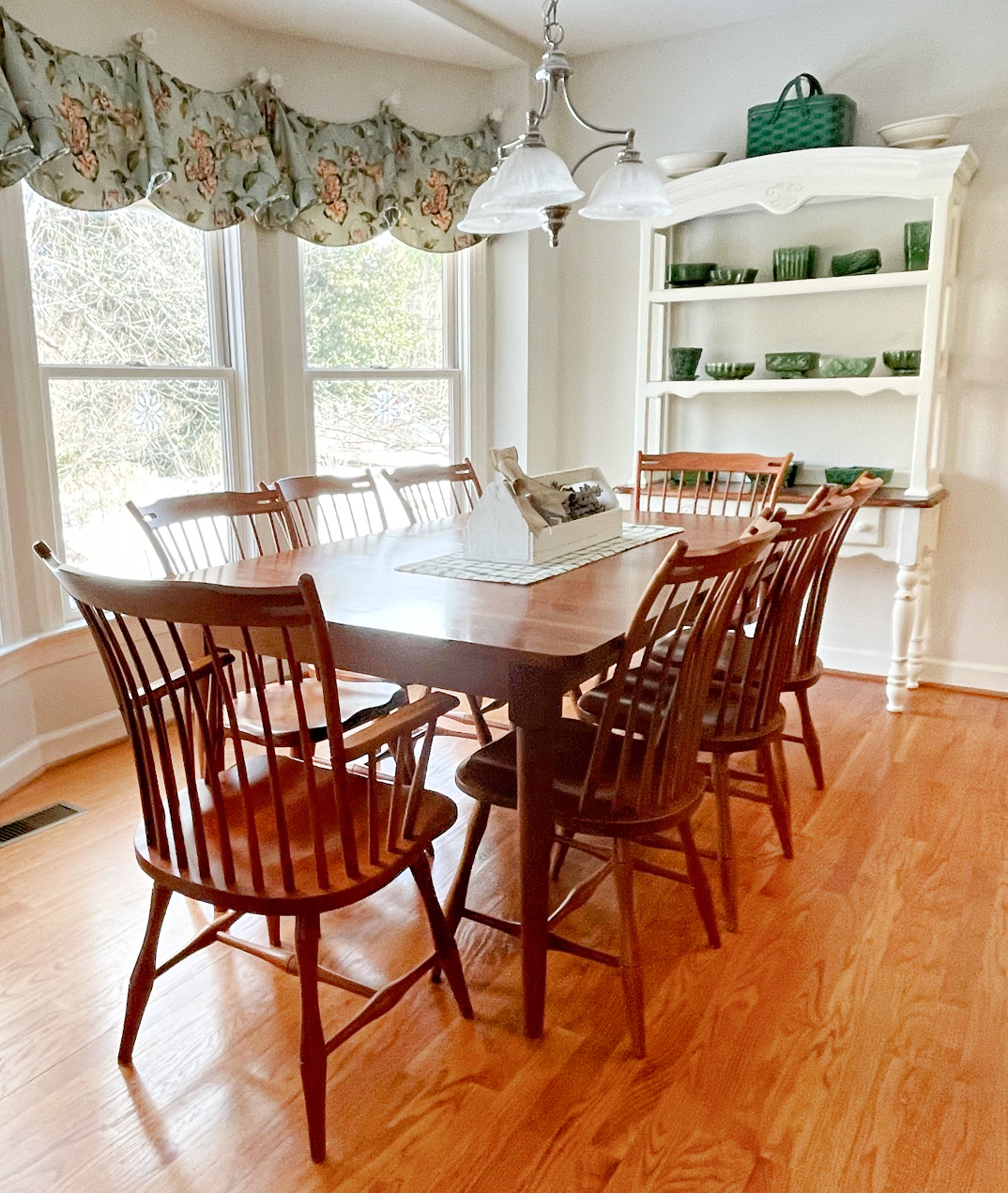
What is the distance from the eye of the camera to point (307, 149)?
3512mm

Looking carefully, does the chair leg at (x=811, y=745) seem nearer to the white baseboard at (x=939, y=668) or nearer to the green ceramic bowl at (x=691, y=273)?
the white baseboard at (x=939, y=668)

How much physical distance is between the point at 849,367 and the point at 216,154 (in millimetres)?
2379

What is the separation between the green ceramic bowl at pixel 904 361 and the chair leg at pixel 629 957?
7.96 ft

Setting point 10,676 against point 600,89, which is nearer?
point 10,676

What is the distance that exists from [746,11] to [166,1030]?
389 centimetres

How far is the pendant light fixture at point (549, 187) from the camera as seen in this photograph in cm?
203

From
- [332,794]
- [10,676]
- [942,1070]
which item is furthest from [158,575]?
[942,1070]

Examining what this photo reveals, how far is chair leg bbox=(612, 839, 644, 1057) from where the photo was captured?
5.54 ft

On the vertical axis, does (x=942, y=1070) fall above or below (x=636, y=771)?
below

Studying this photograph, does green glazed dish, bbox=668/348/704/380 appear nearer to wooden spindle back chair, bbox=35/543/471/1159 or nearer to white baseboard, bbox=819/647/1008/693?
white baseboard, bbox=819/647/1008/693

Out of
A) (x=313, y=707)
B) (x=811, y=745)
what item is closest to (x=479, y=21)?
(x=313, y=707)

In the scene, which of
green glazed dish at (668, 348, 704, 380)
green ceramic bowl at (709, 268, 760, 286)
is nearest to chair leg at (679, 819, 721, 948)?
green glazed dish at (668, 348, 704, 380)

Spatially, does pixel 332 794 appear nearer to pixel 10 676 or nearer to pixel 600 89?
pixel 10 676

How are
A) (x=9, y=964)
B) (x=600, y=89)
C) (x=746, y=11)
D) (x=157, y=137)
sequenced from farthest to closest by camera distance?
(x=600, y=89) < (x=746, y=11) < (x=157, y=137) < (x=9, y=964)
